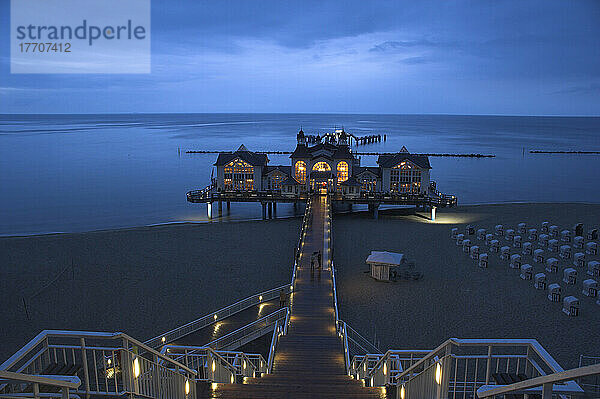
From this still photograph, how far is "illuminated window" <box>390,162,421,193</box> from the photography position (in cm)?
3825

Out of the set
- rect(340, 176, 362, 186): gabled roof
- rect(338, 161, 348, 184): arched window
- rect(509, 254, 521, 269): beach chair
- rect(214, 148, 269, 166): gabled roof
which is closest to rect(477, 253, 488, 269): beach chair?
rect(509, 254, 521, 269): beach chair

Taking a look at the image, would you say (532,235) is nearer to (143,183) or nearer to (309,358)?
(309,358)

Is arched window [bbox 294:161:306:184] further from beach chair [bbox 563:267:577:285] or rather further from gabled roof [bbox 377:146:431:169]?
beach chair [bbox 563:267:577:285]

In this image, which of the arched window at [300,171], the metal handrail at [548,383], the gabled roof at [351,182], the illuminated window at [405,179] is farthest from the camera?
the arched window at [300,171]

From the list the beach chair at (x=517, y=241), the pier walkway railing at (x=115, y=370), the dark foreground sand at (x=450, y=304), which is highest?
the pier walkway railing at (x=115, y=370)

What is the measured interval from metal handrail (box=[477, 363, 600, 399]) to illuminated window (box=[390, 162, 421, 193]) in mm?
35045

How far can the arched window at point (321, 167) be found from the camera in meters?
38.7

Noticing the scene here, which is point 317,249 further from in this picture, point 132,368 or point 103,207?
point 103,207

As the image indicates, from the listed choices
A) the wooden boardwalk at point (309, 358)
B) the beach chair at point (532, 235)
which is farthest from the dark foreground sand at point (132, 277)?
the beach chair at point (532, 235)

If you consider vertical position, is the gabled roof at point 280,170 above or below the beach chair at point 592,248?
above

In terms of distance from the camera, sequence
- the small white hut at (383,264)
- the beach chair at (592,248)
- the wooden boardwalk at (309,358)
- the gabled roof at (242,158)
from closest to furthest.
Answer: the wooden boardwalk at (309,358) < the small white hut at (383,264) < the beach chair at (592,248) < the gabled roof at (242,158)

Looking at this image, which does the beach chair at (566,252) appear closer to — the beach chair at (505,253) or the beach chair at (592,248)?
the beach chair at (592,248)

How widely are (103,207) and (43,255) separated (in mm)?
19452

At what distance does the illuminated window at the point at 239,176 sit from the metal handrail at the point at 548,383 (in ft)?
118
